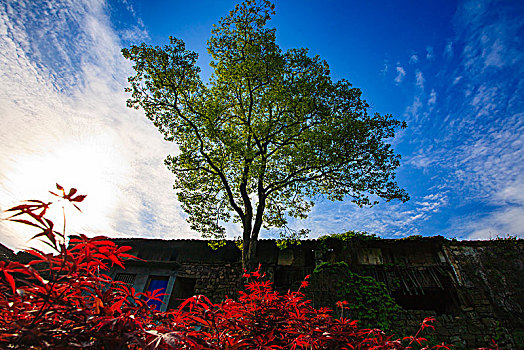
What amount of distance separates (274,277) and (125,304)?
1026 cm

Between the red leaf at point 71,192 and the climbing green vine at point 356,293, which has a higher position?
the climbing green vine at point 356,293

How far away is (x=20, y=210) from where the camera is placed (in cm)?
99

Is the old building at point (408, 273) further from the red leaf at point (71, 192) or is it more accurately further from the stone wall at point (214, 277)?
the red leaf at point (71, 192)

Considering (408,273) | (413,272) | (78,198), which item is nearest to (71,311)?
(78,198)

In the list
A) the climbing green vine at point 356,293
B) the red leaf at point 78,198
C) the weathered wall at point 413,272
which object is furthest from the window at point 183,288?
the red leaf at point 78,198

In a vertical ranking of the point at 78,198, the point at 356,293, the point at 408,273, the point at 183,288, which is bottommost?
the point at 78,198

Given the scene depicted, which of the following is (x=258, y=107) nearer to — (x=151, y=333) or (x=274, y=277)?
(x=274, y=277)

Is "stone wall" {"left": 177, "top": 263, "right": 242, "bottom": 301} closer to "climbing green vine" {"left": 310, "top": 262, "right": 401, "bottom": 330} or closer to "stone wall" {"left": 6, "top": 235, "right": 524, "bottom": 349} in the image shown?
"stone wall" {"left": 6, "top": 235, "right": 524, "bottom": 349}

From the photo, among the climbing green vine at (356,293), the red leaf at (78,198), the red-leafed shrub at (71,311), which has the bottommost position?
the red-leafed shrub at (71,311)

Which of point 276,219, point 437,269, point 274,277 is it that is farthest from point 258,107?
point 437,269

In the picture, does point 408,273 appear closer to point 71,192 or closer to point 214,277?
point 214,277

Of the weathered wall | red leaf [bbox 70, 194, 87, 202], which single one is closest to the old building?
Answer: the weathered wall

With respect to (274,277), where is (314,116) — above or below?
above

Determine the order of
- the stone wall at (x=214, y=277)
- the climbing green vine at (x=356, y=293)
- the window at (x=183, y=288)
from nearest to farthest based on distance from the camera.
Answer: the climbing green vine at (x=356, y=293) < the stone wall at (x=214, y=277) < the window at (x=183, y=288)
